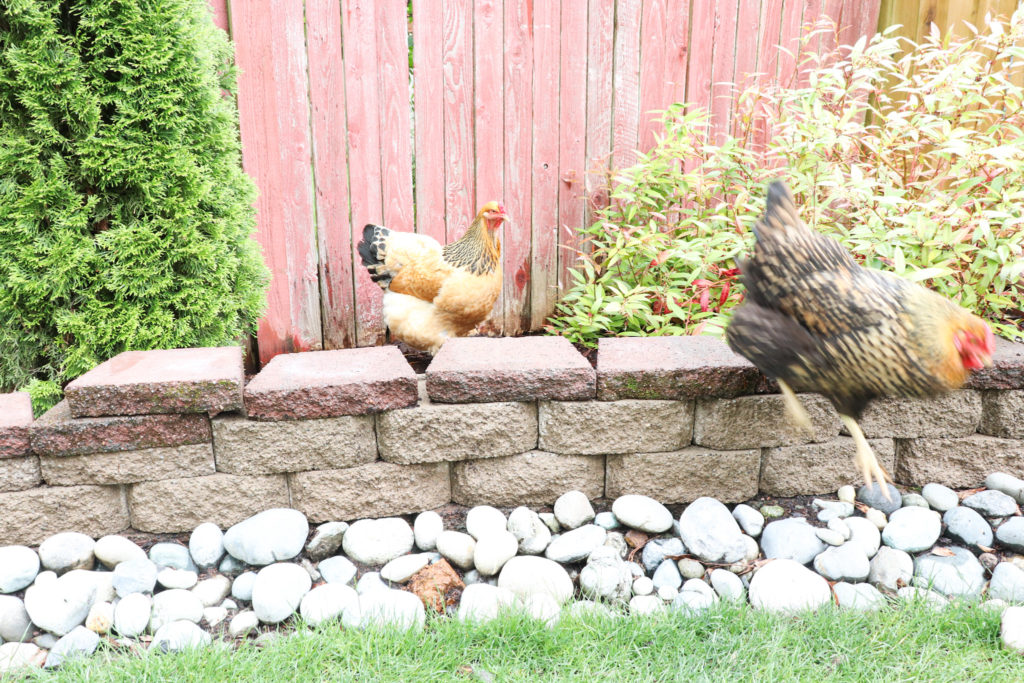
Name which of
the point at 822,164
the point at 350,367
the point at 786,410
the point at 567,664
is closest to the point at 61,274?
the point at 350,367

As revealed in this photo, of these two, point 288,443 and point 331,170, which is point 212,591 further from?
point 331,170

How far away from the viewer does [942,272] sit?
92.8 inches

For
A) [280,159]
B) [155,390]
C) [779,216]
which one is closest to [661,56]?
[280,159]

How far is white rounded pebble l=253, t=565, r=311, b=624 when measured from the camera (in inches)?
78.7

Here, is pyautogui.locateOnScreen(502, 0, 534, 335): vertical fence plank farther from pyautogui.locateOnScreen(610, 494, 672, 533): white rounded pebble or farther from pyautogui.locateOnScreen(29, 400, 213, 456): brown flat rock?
pyautogui.locateOnScreen(29, 400, 213, 456): brown flat rock

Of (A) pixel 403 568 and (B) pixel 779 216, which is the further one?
(A) pixel 403 568

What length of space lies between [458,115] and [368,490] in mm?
→ 2107

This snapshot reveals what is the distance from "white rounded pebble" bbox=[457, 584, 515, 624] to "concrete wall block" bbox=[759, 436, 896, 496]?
106cm

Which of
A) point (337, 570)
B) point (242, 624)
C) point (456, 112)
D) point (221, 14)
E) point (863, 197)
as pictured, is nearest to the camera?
point (242, 624)

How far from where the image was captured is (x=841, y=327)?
1.86 meters

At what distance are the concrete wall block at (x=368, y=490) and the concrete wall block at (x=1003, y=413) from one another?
193cm

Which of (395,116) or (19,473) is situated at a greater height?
(395,116)

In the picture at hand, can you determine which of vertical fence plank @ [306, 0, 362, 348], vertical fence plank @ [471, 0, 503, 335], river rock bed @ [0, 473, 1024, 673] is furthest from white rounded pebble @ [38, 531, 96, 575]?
vertical fence plank @ [471, 0, 503, 335]

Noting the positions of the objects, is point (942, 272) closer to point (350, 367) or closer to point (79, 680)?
point (350, 367)
